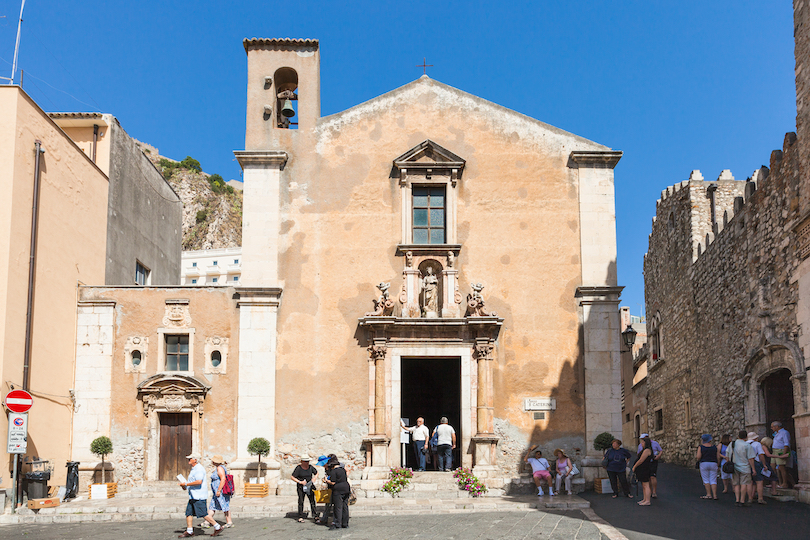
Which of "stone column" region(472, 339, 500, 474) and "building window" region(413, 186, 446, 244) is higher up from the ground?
"building window" region(413, 186, 446, 244)

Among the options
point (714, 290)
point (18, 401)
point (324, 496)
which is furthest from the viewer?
point (714, 290)

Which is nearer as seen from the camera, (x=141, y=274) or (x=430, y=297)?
(x=430, y=297)

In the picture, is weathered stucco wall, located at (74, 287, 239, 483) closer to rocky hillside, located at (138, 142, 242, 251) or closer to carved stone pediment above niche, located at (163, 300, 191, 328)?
carved stone pediment above niche, located at (163, 300, 191, 328)

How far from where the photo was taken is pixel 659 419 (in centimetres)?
3256

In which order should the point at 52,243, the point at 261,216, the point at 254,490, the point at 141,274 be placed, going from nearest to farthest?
the point at 254,490 → the point at 52,243 → the point at 261,216 → the point at 141,274

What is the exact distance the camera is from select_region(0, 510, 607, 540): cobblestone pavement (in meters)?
12.5

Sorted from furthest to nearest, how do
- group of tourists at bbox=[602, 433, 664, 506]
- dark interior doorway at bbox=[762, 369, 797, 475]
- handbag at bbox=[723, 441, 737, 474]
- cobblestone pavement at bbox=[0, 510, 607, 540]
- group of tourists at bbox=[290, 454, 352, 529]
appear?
dark interior doorway at bbox=[762, 369, 797, 475] → handbag at bbox=[723, 441, 737, 474] → group of tourists at bbox=[602, 433, 664, 506] → group of tourists at bbox=[290, 454, 352, 529] → cobblestone pavement at bbox=[0, 510, 607, 540]

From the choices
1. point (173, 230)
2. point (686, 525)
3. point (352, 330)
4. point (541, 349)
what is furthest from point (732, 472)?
point (173, 230)

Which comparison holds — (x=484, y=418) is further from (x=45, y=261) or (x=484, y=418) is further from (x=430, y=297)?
(x=45, y=261)

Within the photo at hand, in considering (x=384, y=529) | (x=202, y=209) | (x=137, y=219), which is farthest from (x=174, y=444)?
(x=202, y=209)

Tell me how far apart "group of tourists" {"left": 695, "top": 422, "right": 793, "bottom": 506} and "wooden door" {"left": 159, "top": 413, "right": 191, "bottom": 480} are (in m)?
11.1

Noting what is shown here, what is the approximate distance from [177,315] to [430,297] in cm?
589

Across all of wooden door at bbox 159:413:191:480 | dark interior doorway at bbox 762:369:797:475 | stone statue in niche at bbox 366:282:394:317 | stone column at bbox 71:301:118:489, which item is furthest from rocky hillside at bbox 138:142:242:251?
dark interior doorway at bbox 762:369:797:475

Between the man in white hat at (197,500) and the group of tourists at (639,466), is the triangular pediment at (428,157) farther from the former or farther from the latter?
the man in white hat at (197,500)
